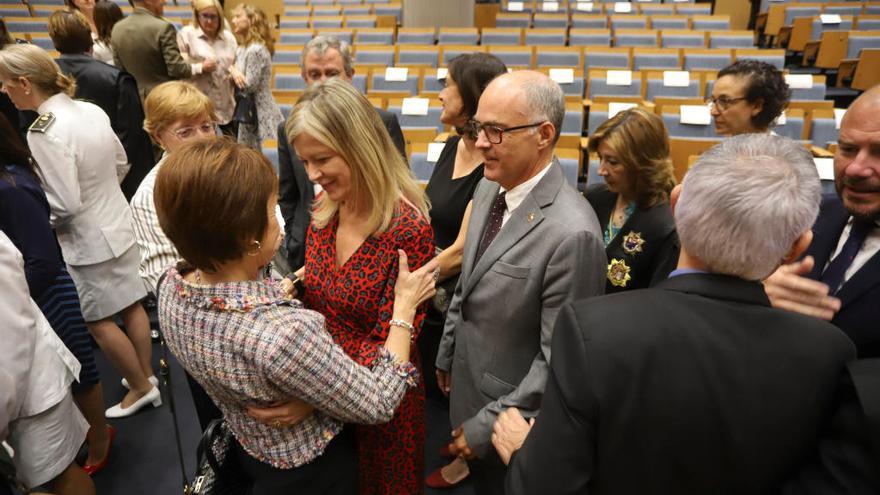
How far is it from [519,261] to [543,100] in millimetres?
439

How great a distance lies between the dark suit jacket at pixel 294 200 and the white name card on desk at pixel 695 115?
332cm

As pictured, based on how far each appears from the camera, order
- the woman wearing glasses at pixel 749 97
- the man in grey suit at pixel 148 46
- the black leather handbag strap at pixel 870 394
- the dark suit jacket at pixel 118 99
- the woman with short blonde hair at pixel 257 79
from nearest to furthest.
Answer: the black leather handbag strap at pixel 870 394, the woman wearing glasses at pixel 749 97, the dark suit jacket at pixel 118 99, the man in grey suit at pixel 148 46, the woman with short blonde hair at pixel 257 79

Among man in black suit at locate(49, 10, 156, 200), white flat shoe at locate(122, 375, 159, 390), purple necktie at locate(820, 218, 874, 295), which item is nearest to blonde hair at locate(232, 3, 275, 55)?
man in black suit at locate(49, 10, 156, 200)

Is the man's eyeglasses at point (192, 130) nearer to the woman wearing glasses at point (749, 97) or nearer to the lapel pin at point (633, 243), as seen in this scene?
the lapel pin at point (633, 243)

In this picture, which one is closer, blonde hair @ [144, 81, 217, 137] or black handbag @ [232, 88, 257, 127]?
blonde hair @ [144, 81, 217, 137]

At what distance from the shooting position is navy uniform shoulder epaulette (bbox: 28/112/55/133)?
Result: 6.64 feet

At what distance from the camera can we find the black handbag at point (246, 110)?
14.2ft

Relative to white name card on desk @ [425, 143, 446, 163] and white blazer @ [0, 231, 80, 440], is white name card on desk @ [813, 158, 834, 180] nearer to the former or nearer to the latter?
white name card on desk @ [425, 143, 446, 163]

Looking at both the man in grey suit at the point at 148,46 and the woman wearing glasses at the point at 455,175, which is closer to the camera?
the woman wearing glasses at the point at 455,175

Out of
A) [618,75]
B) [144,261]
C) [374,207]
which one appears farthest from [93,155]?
[618,75]

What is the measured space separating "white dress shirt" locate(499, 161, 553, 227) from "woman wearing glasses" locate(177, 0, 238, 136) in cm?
379

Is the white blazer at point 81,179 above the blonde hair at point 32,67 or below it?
below

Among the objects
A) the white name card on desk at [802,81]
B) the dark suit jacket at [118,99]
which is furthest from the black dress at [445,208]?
the white name card on desk at [802,81]

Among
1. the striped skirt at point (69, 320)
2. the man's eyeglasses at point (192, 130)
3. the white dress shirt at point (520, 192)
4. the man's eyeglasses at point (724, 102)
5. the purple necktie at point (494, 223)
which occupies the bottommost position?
the striped skirt at point (69, 320)
